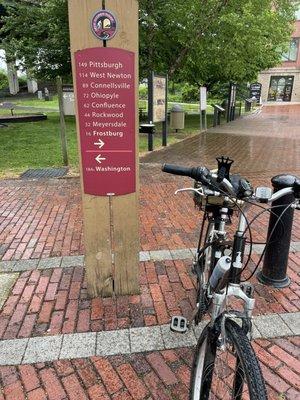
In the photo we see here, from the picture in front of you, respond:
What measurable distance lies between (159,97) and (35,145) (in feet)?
13.0

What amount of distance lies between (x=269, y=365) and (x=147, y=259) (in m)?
1.69

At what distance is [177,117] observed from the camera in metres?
13.8

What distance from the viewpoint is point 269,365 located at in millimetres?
2428

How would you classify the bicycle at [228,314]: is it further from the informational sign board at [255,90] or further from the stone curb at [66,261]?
the informational sign board at [255,90]

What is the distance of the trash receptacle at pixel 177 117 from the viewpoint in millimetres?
13695

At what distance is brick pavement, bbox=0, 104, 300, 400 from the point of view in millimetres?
2277

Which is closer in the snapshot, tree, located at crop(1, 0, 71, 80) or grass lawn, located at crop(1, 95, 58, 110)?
tree, located at crop(1, 0, 71, 80)

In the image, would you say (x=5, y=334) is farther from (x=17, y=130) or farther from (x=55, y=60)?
(x=55, y=60)

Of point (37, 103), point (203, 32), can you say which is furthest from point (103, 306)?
point (37, 103)

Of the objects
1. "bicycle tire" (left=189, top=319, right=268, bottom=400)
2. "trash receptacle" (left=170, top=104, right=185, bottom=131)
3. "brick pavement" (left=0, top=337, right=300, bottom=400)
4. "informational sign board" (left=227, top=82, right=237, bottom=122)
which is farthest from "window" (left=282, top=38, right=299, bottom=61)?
"bicycle tire" (left=189, top=319, right=268, bottom=400)

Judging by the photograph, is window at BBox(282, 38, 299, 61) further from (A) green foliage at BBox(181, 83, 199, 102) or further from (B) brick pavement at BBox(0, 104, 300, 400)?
(B) brick pavement at BBox(0, 104, 300, 400)

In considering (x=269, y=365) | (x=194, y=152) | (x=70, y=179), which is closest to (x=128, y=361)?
(x=269, y=365)

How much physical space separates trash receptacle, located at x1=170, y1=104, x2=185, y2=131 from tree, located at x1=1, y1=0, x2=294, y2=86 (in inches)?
68.3

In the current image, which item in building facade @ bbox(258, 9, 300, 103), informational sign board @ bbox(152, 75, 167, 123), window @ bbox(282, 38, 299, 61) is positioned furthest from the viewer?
building facade @ bbox(258, 9, 300, 103)
